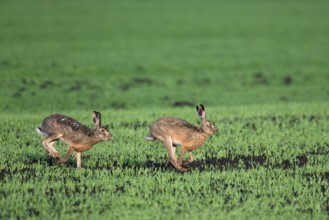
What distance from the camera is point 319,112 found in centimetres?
1684

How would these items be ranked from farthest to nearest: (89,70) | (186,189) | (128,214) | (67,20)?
(67,20) < (89,70) < (186,189) < (128,214)

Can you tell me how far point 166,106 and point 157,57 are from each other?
1055 cm

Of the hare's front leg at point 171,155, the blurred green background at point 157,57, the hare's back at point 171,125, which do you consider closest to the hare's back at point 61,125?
the hare's back at point 171,125

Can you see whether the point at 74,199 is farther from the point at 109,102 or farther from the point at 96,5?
the point at 96,5

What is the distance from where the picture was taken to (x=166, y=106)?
19.8 metres

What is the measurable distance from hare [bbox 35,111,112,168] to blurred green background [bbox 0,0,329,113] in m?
7.06

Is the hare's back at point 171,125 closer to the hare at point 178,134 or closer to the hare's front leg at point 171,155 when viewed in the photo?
the hare at point 178,134

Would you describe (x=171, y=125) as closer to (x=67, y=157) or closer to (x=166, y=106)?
(x=67, y=157)

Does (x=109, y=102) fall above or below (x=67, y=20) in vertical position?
below

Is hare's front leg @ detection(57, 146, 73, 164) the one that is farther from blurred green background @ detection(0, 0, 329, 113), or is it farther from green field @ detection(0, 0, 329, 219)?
blurred green background @ detection(0, 0, 329, 113)

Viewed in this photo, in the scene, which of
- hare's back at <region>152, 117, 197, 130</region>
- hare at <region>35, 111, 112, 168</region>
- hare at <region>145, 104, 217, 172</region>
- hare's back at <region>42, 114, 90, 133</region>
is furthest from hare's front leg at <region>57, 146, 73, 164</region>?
hare's back at <region>152, 117, 197, 130</region>

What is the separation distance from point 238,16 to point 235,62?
20.4 meters

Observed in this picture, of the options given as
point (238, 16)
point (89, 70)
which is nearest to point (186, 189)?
point (89, 70)

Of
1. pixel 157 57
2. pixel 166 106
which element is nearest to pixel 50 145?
pixel 166 106
